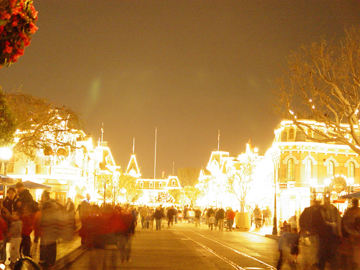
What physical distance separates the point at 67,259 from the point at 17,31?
407 inches

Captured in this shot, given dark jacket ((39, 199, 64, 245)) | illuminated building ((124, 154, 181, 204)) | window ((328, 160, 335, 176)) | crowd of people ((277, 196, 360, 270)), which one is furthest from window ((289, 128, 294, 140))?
illuminated building ((124, 154, 181, 204))

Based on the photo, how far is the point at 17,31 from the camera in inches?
249

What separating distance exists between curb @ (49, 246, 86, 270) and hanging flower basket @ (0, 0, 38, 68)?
296 inches

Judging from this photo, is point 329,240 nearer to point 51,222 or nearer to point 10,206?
point 51,222

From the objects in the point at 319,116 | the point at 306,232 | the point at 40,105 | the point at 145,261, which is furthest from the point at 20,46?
the point at 319,116

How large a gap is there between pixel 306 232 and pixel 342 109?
14.1 m

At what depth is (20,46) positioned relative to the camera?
6.44 m

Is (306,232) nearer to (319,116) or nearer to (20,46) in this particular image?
(20,46)

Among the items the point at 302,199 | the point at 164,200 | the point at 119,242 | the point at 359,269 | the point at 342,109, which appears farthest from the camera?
the point at 164,200

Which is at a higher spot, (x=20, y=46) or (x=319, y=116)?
(x=319, y=116)

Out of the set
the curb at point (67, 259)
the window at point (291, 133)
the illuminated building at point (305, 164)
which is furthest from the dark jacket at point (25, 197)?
the window at point (291, 133)

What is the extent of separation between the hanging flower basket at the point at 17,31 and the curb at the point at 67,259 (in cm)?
753

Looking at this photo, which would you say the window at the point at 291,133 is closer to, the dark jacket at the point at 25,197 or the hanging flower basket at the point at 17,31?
the dark jacket at the point at 25,197

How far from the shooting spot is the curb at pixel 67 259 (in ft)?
44.4
